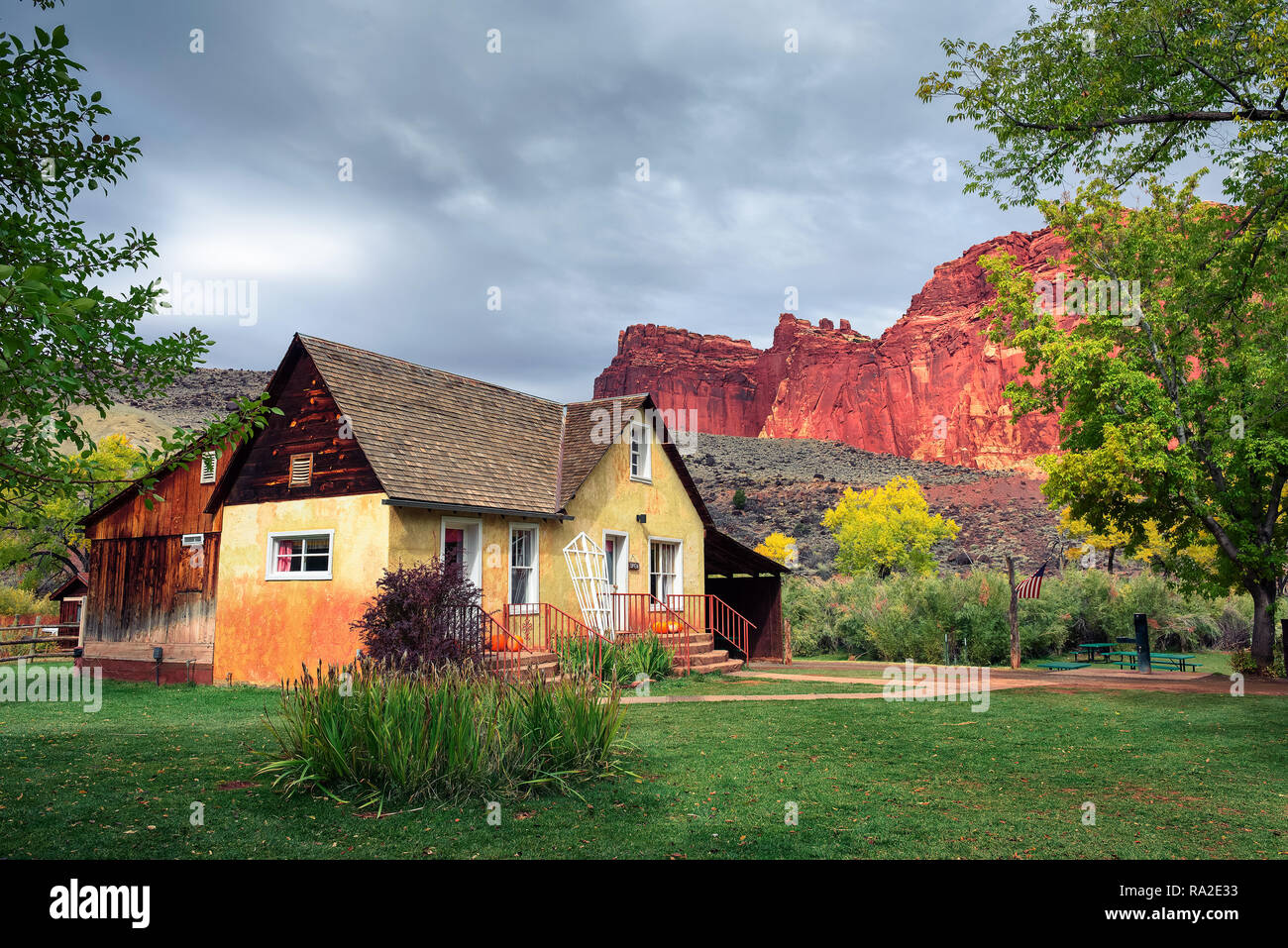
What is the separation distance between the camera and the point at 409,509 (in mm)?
15070

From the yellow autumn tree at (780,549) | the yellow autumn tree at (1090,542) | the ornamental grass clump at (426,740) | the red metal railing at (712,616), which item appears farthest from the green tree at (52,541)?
the yellow autumn tree at (1090,542)

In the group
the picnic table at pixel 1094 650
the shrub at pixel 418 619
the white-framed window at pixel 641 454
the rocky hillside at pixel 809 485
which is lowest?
the picnic table at pixel 1094 650

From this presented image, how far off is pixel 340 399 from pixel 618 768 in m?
10.5

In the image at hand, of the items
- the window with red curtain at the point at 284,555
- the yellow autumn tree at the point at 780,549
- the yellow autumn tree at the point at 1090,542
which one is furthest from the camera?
the yellow autumn tree at the point at 780,549

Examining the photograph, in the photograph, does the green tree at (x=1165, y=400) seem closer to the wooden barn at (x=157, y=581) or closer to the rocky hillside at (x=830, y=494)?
the wooden barn at (x=157, y=581)

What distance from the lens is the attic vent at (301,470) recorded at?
16000 mm

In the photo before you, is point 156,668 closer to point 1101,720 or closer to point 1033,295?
point 1101,720

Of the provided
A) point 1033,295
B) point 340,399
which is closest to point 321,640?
point 340,399

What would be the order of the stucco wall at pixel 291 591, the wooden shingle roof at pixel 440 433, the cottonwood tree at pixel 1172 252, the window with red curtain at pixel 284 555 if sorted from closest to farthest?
the cottonwood tree at pixel 1172 252
the stucco wall at pixel 291 591
the wooden shingle roof at pixel 440 433
the window with red curtain at pixel 284 555

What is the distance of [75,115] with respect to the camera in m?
6.54

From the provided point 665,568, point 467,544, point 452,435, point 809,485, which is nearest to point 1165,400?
point 665,568

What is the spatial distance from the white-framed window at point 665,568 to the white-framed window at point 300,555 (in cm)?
818

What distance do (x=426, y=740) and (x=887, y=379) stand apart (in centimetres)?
11730

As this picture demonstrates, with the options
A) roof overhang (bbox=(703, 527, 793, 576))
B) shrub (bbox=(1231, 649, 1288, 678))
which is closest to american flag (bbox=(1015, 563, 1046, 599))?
shrub (bbox=(1231, 649, 1288, 678))
